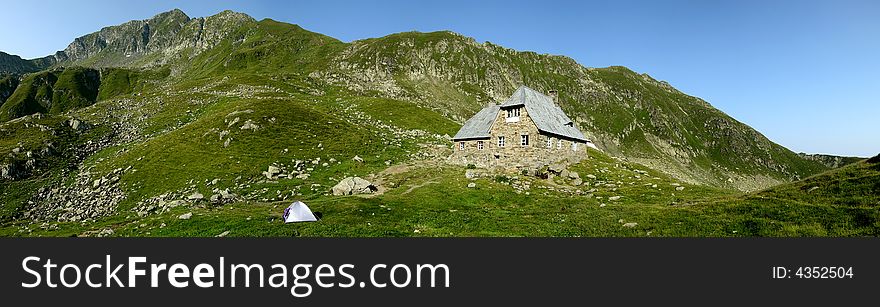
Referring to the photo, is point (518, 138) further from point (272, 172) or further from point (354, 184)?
point (272, 172)

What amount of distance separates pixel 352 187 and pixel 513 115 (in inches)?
891

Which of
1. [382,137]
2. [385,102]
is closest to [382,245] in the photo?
[382,137]

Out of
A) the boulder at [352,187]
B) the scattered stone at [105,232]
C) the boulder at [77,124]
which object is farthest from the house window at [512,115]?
the boulder at [77,124]

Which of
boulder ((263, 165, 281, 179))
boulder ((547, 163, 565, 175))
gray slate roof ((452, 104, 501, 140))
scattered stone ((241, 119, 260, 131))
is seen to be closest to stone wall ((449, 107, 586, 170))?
gray slate roof ((452, 104, 501, 140))

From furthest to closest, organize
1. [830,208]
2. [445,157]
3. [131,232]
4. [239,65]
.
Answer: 1. [239,65]
2. [445,157]
3. [131,232]
4. [830,208]

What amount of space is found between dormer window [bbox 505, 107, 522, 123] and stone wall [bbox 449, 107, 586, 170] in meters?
0.35

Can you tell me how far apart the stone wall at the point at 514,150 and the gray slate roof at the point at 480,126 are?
761mm

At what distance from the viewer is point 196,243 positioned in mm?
12773

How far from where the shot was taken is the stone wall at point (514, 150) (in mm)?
49625

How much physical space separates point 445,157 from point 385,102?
145 feet

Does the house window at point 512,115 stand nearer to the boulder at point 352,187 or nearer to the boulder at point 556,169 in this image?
the boulder at point 556,169

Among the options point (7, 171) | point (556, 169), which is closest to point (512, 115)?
point (556, 169)

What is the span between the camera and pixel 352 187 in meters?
37.6

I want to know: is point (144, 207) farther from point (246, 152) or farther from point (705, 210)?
point (705, 210)
